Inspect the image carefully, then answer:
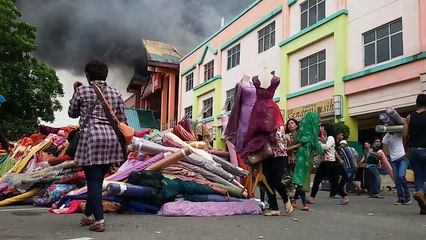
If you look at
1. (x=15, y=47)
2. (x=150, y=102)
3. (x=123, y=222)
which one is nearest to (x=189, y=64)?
(x=150, y=102)

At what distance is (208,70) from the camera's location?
28406 mm

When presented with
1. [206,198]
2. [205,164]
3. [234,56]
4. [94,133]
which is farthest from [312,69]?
[94,133]

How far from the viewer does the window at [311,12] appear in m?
17.5

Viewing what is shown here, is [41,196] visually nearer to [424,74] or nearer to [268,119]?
[268,119]

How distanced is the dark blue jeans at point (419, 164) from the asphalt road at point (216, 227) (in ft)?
1.53

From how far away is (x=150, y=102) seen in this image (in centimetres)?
3884

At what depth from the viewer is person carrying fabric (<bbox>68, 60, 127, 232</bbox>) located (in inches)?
165

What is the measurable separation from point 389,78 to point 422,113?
8382mm

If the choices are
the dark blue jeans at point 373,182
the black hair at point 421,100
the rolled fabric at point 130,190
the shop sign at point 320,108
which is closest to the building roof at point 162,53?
the shop sign at point 320,108

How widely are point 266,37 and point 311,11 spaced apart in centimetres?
396

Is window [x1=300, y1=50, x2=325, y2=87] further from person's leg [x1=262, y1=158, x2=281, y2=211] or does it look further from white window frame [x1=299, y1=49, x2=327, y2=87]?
person's leg [x1=262, y1=158, x2=281, y2=211]

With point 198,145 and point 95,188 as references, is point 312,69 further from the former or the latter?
point 95,188

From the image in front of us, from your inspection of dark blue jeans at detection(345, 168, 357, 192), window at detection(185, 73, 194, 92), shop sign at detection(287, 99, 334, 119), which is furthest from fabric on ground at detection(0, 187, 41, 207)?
window at detection(185, 73, 194, 92)

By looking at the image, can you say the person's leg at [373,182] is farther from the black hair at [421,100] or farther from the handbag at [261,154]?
the handbag at [261,154]
